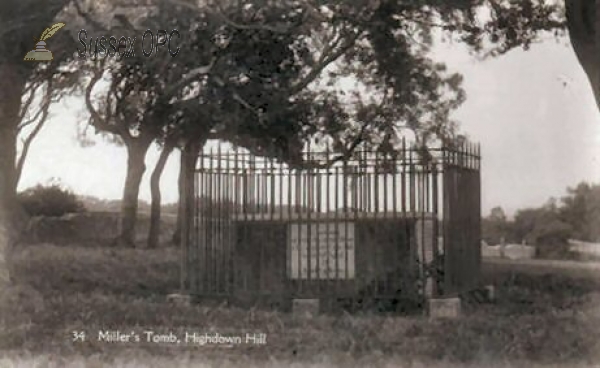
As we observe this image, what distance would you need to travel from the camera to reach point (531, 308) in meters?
3.24

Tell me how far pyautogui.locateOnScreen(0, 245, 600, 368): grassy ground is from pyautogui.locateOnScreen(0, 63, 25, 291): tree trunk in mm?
182

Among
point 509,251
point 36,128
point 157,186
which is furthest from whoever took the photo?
point 36,128

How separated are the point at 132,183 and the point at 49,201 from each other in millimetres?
375

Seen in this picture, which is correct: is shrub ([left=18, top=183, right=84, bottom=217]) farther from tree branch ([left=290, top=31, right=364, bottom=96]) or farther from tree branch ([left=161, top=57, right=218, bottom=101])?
tree branch ([left=290, top=31, right=364, bottom=96])

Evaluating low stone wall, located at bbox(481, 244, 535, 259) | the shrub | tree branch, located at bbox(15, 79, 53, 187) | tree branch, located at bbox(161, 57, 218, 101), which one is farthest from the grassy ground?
tree branch, located at bbox(161, 57, 218, 101)

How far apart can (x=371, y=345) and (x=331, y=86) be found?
1007 mm

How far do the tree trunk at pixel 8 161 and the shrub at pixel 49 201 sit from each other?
0.06 m

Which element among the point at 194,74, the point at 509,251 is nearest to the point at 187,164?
the point at 194,74

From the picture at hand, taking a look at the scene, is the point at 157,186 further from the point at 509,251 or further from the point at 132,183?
the point at 509,251

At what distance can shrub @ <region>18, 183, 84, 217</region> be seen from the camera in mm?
3426

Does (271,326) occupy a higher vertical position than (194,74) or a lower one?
lower

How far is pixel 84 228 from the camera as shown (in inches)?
134

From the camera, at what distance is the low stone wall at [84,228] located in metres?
3.38

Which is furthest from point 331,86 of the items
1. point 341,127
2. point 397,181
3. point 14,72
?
point 14,72
